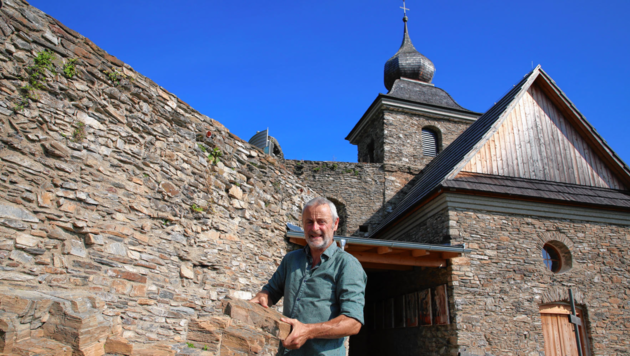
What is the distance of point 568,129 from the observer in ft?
38.5

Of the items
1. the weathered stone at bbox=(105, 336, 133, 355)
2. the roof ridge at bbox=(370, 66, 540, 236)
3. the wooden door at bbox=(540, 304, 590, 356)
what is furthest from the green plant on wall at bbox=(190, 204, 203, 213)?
the wooden door at bbox=(540, 304, 590, 356)

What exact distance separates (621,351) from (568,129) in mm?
5902

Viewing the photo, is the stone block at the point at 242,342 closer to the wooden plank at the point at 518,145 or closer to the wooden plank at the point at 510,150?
the wooden plank at the point at 510,150

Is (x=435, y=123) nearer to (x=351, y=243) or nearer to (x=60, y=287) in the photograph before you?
(x=351, y=243)

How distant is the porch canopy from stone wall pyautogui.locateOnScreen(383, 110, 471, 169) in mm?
8794

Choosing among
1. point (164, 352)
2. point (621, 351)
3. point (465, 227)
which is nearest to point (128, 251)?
point (164, 352)

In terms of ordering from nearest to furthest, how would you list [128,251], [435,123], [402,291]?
1. [128,251]
2. [402,291]
3. [435,123]

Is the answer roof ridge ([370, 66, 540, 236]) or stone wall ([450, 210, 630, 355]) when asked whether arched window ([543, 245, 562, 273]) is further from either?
roof ridge ([370, 66, 540, 236])

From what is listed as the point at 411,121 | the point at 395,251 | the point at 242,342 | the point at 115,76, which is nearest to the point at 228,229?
the point at 115,76

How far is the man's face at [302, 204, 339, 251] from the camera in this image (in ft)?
7.44

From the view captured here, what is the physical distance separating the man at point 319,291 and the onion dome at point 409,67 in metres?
20.6

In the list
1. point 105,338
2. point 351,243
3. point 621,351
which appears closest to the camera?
point 105,338

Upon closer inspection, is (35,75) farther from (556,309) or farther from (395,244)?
(556,309)

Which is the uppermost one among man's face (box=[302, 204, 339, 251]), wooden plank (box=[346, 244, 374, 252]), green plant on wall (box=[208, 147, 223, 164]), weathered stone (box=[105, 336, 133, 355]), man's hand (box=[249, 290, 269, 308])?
green plant on wall (box=[208, 147, 223, 164])
